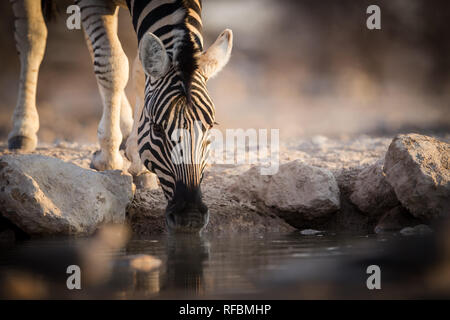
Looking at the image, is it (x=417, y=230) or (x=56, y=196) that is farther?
(x=56, y=196)

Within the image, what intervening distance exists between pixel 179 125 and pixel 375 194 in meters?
1.67

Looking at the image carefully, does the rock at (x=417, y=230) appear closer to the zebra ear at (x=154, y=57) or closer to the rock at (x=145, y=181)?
the zebra ear at (x=154, y=57)

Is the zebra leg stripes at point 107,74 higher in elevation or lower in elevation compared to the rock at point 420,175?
higher

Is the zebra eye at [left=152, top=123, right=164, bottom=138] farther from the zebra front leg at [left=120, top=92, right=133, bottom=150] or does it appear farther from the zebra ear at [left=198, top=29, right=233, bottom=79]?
the zebra front leg at [left=120, top=92, right=133, bottom=150]

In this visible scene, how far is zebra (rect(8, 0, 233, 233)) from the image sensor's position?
3.00 m

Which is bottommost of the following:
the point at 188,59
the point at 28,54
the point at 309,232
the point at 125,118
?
the point at 309,232

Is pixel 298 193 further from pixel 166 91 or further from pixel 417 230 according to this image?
→ pixel 166 91

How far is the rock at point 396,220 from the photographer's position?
3605 mm

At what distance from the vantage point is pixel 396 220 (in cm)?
366

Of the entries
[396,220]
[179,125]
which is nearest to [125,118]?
[179,125]

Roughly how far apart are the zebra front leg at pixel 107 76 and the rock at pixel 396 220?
230 cm

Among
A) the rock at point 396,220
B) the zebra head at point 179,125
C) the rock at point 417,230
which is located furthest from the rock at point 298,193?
the zebra head at point 179,125

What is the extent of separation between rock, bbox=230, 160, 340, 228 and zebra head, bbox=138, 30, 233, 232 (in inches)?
38.6

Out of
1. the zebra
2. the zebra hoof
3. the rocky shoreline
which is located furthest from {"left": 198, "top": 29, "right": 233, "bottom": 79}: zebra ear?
the zebra hoof
